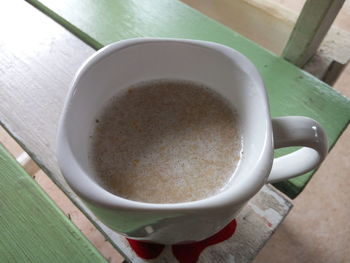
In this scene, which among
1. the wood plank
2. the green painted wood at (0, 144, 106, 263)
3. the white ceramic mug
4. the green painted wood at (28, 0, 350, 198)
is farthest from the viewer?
the wood plank

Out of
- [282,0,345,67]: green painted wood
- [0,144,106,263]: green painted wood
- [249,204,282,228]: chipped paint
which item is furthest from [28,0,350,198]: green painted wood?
[0,144,106,263]: green painted wood

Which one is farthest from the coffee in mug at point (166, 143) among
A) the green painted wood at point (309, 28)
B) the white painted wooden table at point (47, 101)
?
the green painted wood at point (309, 28)

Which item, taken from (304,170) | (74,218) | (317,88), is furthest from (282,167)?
(74,218)

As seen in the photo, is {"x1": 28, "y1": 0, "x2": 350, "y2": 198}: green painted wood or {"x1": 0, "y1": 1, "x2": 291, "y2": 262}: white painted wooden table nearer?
{"x1": 0, "y1": 1, "x2": 291, "y2": 262}: white painted wooden table

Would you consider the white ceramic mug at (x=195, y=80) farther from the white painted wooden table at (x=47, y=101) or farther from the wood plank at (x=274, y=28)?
the wood plank at (x=274, y=28)

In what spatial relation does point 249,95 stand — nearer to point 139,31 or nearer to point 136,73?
point 136,73

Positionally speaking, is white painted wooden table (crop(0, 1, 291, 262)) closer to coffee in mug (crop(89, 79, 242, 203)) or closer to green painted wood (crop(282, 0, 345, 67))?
coffee in mug (crop(89, 79, 242, 203))

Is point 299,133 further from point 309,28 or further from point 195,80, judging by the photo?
point 309,28
